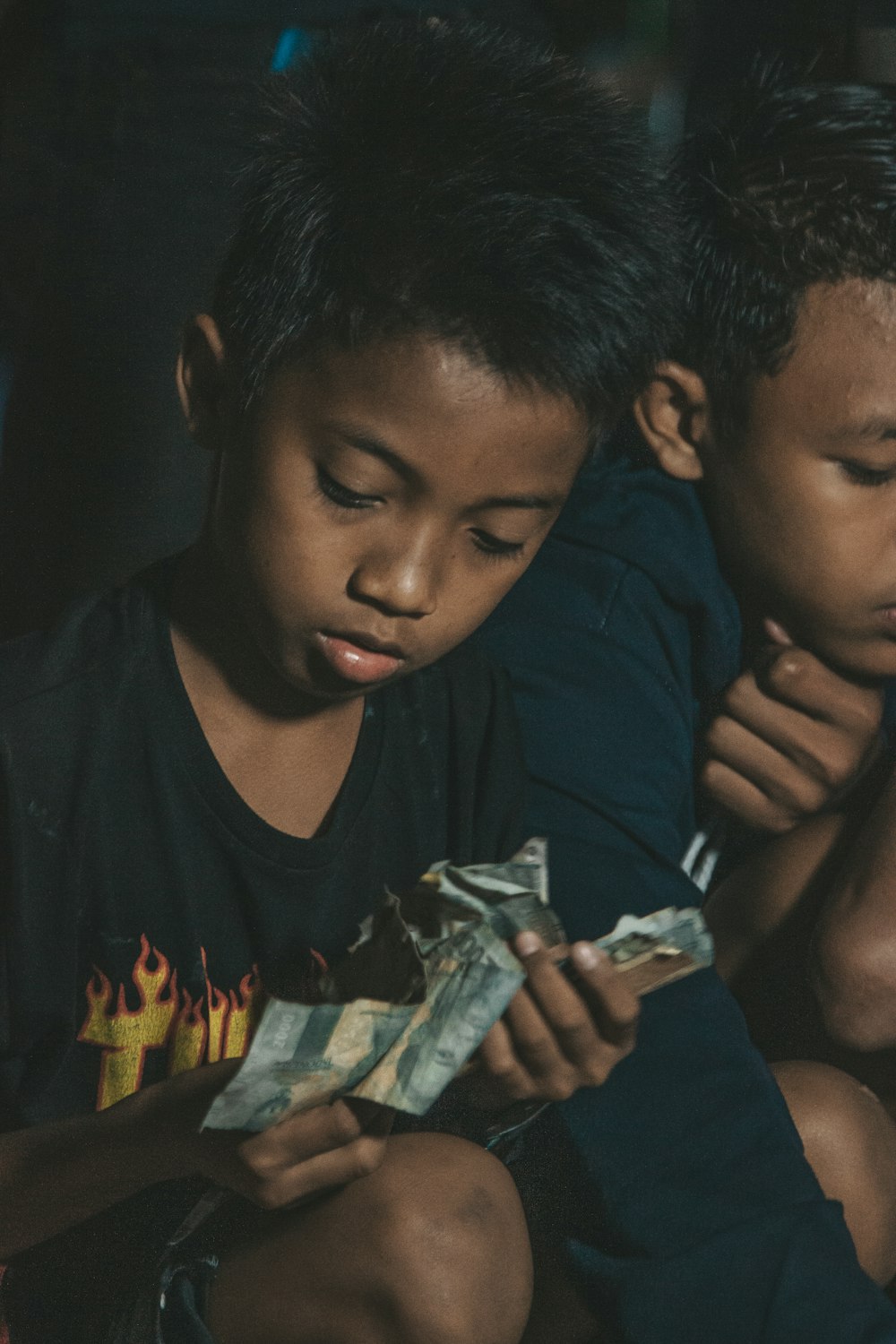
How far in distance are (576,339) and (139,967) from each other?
0.45 meters

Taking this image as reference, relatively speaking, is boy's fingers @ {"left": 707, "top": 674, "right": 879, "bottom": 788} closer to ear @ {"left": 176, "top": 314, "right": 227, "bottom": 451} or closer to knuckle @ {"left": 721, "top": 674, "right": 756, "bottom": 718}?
knuckle @ {"left": 721, "top": 674, "right": 756, "bottom": 718}

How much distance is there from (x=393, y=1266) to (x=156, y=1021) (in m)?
0.20

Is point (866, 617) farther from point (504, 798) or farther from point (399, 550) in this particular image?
point (399, 550)

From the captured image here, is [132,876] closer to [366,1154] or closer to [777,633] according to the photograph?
[366,1154]

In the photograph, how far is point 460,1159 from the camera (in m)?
0.82

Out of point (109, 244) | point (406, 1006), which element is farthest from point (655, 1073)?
point (109, 244)

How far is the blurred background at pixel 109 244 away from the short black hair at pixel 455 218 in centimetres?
39

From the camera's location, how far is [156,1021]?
32.9 inches

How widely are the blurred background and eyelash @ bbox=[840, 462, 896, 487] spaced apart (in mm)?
491

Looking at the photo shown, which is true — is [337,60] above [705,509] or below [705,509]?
above

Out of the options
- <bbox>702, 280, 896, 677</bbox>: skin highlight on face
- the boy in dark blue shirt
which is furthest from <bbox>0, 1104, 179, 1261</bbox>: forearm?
<bbox>702, 280, 896, 677</bbox>: skin highlight on face

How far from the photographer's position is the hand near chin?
3.84ft

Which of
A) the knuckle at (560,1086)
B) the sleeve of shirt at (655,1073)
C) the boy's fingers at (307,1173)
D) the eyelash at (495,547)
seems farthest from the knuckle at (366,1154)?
the eyelash at (495,547)

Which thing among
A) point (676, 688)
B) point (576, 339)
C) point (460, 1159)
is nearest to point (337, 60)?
point (576, 339)
